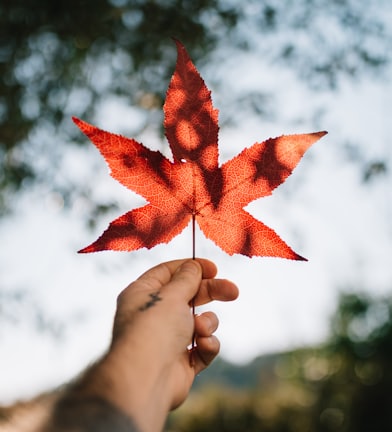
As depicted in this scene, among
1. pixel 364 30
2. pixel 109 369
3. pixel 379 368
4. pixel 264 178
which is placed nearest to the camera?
pixel 109 369

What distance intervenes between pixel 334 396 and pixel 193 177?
53.6ft

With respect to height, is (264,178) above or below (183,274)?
above

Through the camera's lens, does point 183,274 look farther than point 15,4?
No

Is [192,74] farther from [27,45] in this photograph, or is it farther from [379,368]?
[379,368]

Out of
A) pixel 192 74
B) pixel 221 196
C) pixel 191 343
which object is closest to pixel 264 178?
pixel 221 196

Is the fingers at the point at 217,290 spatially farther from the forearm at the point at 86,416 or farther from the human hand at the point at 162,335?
the forearm at the point at 86,416

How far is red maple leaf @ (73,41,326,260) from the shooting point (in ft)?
3.66

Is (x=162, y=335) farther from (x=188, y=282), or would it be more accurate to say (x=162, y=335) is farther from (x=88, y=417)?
(x=88, y=417)

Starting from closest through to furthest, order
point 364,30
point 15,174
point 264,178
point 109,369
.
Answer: point 109,369 < point 264,178 < point 364,30 < point 15,174

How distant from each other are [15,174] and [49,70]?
3.58 ft

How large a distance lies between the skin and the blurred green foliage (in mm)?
13744

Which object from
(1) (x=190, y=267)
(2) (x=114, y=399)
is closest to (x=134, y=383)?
(2) (x=114, y=399)

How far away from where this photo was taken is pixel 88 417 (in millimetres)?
893

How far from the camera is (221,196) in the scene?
1.22m
